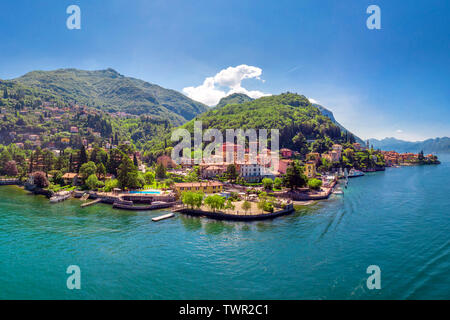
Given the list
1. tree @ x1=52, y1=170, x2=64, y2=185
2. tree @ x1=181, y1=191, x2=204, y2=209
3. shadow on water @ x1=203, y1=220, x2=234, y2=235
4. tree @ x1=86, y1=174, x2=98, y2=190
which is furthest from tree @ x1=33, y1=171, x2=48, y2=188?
shadow on water @ x1=203, y1=220, x2=234, y2=235

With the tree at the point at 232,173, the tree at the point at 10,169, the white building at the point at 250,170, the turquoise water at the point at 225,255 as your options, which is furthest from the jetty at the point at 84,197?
the tree at the point at 10,169

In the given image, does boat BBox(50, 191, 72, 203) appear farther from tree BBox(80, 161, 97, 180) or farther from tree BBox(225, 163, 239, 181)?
tree BBox(225, 163, 239, 181)

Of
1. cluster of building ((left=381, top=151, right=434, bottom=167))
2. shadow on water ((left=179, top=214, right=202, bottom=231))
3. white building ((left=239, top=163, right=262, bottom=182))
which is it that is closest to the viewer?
shadow on water ((left=179, top=214, right=202, bottom=231))

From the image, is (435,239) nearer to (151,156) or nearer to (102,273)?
(102,273)

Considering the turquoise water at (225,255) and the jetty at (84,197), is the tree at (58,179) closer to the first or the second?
the jetty at (84,197)

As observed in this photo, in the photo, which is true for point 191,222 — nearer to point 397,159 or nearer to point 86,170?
point 86,170
